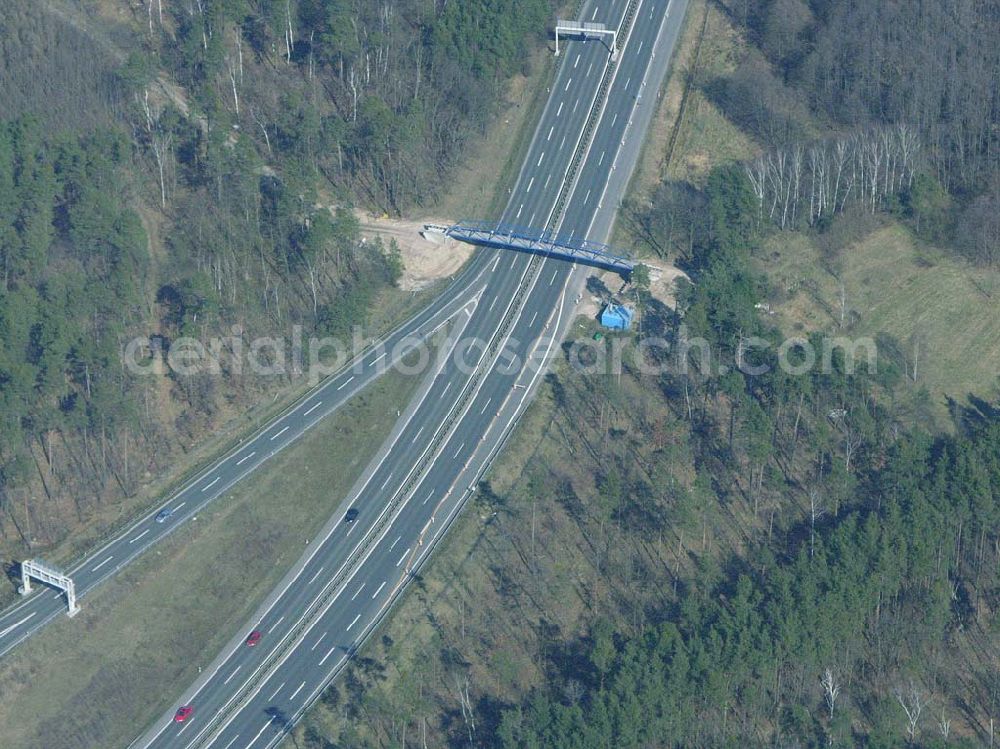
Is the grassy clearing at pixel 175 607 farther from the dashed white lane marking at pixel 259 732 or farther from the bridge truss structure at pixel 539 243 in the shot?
the bridge truss structure at pixel 539 243

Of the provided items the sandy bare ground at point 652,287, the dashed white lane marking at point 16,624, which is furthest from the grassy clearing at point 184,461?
the sandy bare ground at point 652,287

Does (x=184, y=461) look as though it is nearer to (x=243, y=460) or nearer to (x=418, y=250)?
(x=243, y=460)

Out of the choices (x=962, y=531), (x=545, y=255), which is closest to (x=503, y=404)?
(x=545, y=255)

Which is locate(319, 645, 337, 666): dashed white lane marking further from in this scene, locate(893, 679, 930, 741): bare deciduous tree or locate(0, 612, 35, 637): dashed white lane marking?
locate(893, 679, 930, 741): bare deciduous tree

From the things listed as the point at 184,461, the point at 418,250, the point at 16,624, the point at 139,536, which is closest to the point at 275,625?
the point at 139,536

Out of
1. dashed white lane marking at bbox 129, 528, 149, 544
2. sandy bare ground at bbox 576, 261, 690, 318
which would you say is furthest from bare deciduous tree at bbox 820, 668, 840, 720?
dashed white lane marking at bbox 129, 528, 149, 544

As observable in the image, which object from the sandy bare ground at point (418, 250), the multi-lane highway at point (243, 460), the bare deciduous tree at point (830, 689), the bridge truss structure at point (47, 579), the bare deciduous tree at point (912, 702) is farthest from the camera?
the sandy bare ground at point (418, 250)
